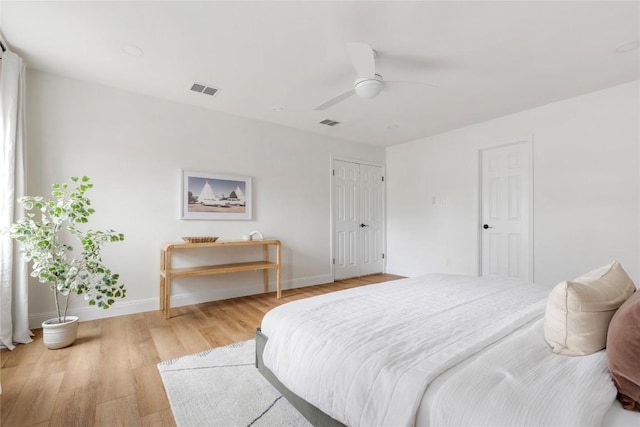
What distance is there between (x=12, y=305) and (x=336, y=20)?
11.5 feet

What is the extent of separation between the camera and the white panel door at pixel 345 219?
4977mm

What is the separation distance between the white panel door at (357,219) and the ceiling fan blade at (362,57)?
2648 mm

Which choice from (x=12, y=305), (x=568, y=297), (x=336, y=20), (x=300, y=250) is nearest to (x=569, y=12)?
(x=336, y=20)

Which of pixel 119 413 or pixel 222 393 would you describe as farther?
pixel 222 393

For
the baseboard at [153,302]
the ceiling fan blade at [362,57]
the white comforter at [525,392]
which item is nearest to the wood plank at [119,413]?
the white comforter at [525,392]

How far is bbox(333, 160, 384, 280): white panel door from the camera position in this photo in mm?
5012

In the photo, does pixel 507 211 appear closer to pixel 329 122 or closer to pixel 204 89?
pixel 329 122

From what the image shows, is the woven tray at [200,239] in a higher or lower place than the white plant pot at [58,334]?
higher

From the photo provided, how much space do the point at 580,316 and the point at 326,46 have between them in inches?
93.2

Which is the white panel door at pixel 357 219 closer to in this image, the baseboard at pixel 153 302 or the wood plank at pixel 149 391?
the baseboard at pixel 153 302

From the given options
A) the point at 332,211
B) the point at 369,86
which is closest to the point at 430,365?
the point at 369,86

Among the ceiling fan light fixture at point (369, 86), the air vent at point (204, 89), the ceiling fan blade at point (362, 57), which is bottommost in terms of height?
the ceiling fan light fixture at point (369, 86)

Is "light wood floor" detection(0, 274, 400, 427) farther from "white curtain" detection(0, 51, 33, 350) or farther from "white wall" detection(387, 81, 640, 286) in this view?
"white wall" detection(387, 81, 640, 286)

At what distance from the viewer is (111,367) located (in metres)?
2.06
